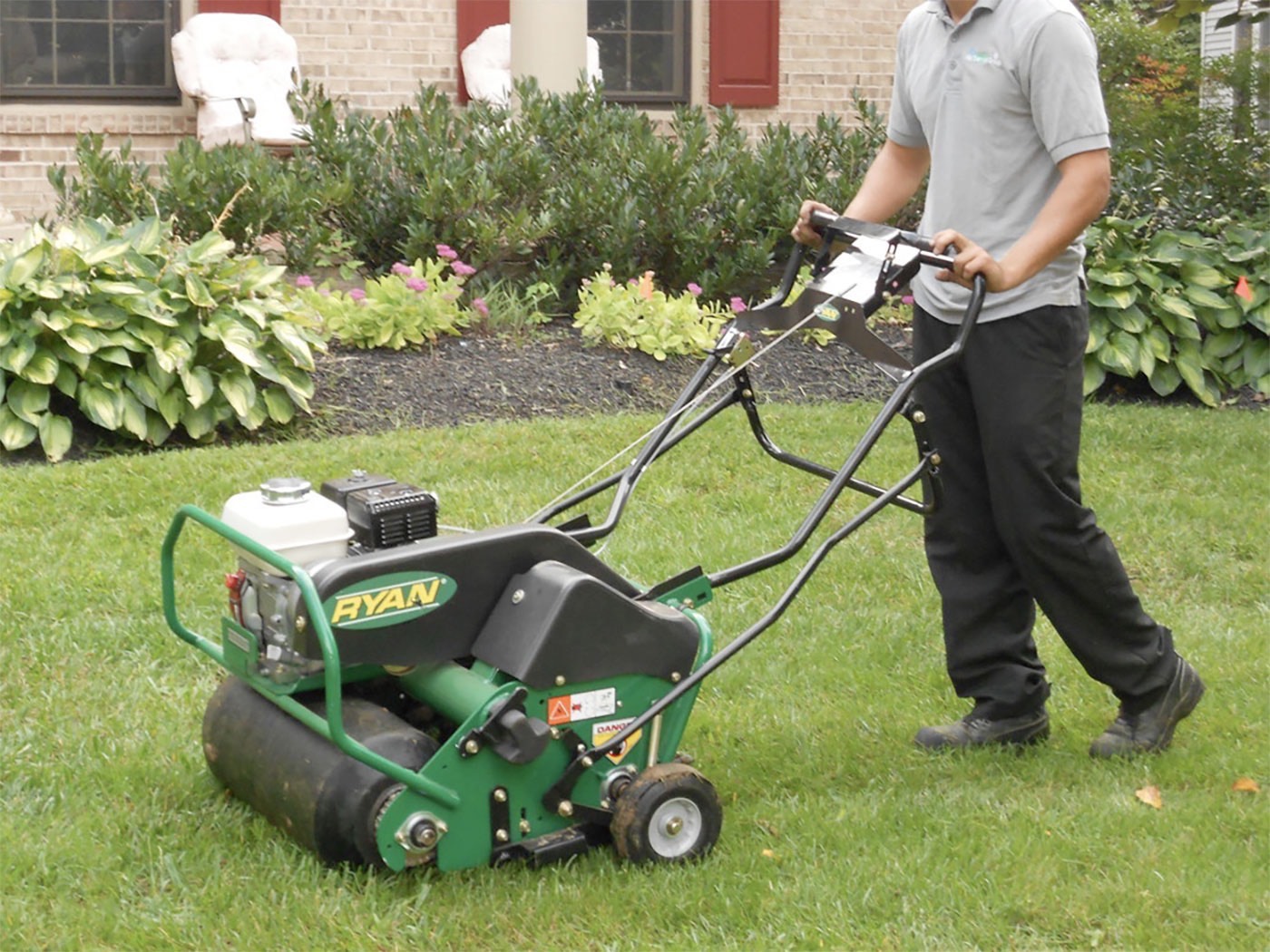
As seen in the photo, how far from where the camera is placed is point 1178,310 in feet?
24.5

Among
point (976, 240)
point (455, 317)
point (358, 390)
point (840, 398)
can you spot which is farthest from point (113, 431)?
point (976, 240)

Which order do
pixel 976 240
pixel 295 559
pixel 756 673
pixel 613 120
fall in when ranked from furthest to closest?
pixel 613 120, pixel 756 673, pixel 976 240, pixel 295 559

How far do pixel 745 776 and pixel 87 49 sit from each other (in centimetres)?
961

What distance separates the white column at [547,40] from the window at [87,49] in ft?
11.8

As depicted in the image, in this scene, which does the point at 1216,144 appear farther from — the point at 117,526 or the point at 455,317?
the point at 117,526

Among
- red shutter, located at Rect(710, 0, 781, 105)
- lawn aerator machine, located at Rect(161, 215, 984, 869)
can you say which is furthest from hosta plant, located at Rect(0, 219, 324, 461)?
red shutter, located at Rect(710, 0, 781, 105)

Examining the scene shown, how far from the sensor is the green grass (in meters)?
2.91

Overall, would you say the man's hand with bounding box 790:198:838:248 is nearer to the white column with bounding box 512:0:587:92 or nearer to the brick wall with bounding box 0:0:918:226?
the white column with bounding box 512:0:587:92

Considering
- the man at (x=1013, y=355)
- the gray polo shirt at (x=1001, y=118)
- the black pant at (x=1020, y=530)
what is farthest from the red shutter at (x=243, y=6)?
the black pant at (x=1020, y=530)

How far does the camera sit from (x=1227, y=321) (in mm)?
7562

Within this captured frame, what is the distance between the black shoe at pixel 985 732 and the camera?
147 inches

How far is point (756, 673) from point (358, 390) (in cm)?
304

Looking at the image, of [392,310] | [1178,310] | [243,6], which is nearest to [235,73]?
[243,6]

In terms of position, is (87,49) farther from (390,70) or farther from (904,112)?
(904,112)
